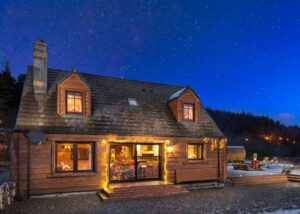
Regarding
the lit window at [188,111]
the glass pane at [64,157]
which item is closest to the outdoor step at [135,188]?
the glass pane at [64,157]

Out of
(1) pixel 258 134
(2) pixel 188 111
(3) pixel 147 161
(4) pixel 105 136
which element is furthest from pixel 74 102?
(1) pixel 258 134

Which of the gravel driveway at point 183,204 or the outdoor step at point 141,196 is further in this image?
the outdoor step at point 141,196

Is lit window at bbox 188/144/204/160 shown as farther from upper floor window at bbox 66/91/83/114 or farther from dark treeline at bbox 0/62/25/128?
dark treeline at bbox 0/62/25/128

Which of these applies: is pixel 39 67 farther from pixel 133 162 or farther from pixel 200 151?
pixel 200 151

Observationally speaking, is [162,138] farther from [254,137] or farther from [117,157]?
[254,137]

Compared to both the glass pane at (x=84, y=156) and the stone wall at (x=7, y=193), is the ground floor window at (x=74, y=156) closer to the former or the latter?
the glass pane at (x=84, y=156)

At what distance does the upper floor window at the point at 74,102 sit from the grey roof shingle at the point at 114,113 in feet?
1.42

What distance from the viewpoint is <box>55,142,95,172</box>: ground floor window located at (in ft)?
36.0

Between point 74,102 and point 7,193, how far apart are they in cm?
483

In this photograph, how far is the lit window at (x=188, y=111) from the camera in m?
14.6

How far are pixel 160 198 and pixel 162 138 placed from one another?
324 cm

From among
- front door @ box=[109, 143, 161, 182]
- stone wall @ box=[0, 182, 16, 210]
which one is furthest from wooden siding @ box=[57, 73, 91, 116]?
stone wall @ box=[0, 182, 16, 210]

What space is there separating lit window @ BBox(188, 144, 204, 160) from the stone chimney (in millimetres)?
8443

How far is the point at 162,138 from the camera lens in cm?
1294
